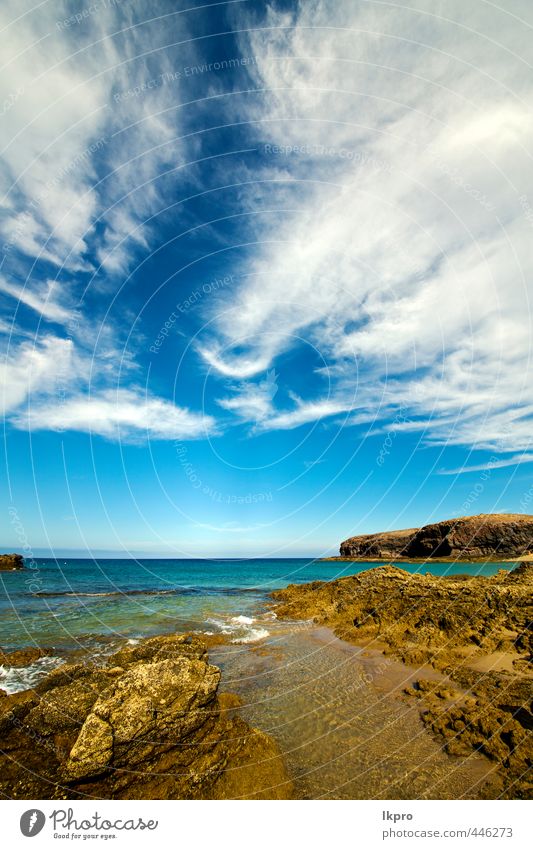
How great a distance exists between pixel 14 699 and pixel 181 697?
584cm

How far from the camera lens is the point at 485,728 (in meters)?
6.89

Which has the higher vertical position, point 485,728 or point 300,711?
point 485,728

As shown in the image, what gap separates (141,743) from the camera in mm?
6727

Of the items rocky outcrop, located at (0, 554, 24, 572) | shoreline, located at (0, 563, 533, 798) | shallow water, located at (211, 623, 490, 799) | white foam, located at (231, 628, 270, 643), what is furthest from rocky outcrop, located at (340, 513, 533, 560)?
rocky outcrop, located at (0, 554, 24, 572)

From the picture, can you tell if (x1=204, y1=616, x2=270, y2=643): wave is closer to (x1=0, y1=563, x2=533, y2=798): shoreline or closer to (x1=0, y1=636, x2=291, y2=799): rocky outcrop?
(x1=0, y1=563, x2=533, y2=798): shoreline

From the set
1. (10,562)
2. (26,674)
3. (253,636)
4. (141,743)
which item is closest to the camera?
(141,743)

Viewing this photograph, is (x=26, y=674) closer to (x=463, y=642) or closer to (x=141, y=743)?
(x=141, y=743)

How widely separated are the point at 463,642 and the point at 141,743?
11.8 m

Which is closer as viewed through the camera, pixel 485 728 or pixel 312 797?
pixel 312 797

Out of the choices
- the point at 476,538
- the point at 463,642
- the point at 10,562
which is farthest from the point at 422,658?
the point at 476,538

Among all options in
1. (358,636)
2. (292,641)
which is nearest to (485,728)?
(358,636)

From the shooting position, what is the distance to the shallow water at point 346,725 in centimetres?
580

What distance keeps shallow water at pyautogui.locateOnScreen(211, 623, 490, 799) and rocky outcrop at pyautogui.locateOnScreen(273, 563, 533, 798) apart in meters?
0.57
